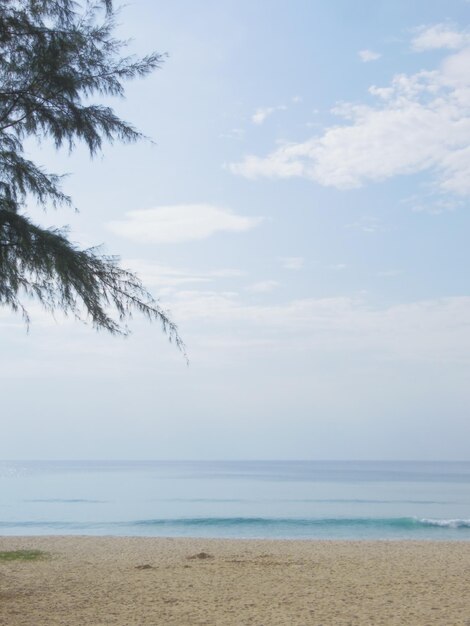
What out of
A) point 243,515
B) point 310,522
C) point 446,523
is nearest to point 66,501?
point 243,515

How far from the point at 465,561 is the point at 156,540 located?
337 inches

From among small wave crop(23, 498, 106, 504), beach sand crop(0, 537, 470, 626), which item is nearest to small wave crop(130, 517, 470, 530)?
small wave crop(23, 498, 106, 504)

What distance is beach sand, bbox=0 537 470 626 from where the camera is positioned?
23.2 feet

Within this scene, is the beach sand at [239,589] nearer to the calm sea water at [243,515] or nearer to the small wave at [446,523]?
the calm sea water at [243,515]

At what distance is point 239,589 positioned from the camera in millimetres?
8883

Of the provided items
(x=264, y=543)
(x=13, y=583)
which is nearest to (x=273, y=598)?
(x=13, y=583)

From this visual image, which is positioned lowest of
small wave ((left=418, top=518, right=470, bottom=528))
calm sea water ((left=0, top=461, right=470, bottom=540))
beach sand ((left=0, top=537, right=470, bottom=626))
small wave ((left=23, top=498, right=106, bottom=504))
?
small wave ((left=23, top=498, right=106, bottom=504))

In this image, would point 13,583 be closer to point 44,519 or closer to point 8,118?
point 8,118

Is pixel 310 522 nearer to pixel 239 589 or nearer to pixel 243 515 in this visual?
pixel 243 515

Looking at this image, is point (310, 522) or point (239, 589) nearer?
point (239, 589)

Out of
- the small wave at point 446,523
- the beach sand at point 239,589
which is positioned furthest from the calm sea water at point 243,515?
the beach sand at point 239,589

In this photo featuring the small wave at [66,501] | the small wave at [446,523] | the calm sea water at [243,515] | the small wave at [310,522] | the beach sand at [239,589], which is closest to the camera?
the beach sand at [239,589]

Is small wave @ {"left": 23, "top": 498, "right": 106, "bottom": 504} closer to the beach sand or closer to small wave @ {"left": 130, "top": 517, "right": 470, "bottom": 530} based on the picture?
small wave @ {"left": 130, "top": 517, "right": 470, "bottom": 530}

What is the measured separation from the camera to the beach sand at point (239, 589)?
23.2 ft
